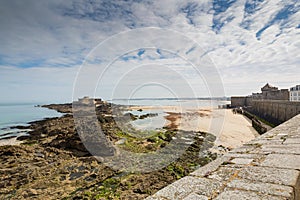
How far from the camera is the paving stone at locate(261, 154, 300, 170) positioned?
6.53 feet

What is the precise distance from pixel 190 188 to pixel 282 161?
118cm

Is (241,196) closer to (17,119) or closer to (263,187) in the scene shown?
(263,187)

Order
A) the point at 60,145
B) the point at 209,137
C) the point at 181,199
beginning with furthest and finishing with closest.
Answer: the point at 209,137 → the point at 60,145 → the point at 181,199

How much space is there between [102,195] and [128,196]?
0.73 m

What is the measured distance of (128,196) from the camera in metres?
5.26

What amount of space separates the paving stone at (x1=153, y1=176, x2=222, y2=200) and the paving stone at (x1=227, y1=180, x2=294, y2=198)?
0.15m

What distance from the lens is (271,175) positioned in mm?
1816

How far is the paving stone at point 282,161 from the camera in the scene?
78.4 inches

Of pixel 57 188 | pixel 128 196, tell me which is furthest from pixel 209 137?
pixel 57 188

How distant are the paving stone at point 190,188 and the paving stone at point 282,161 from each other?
2.45 ft

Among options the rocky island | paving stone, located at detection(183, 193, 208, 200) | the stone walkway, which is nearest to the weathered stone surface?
the stone walkway

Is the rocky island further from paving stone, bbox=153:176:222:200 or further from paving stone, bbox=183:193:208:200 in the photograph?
paving stone, bbox=183:193:208:200

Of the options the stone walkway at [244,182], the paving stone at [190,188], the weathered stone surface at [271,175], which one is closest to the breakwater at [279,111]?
the stone walkway at [244,182]

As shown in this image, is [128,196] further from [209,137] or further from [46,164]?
[209,137]
